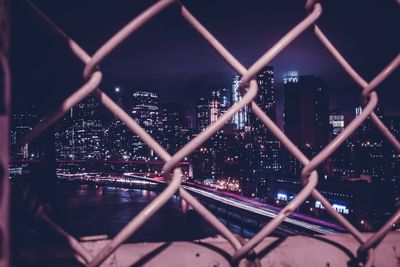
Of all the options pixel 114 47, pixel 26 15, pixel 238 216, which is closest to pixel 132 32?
pixel 114 47

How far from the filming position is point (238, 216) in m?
58.1

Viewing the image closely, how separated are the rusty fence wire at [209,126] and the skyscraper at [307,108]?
108830 millimetres

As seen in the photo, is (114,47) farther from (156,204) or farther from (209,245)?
(209,245)

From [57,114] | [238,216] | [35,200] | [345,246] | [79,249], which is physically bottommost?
[238,216]

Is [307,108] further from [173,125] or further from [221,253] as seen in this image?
[221,253]

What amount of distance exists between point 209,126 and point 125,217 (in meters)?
63.0

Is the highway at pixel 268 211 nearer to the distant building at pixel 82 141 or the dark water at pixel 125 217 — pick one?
the dark water at pixel 125 217

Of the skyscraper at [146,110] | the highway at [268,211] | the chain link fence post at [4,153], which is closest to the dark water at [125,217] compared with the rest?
the highway at [268,211]

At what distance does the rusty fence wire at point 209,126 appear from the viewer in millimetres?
682

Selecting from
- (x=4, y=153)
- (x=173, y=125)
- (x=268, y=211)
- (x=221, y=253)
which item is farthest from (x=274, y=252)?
(x=173, y=125)

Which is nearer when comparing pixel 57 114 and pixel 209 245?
pixel 57 114

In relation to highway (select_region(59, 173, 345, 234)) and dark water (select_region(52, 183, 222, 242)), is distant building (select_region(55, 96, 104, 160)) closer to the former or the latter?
dark water (select_region(52, 183, 222, 242))

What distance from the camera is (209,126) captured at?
30.5 inches

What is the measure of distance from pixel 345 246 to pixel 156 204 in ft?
1.99
